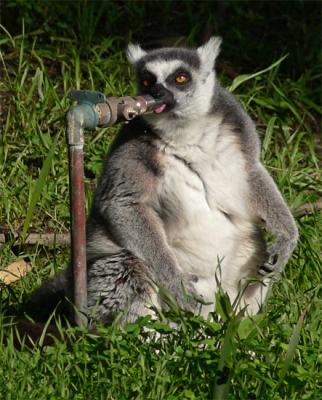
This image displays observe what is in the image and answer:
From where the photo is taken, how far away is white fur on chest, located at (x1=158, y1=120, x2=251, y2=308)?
544 centimetres

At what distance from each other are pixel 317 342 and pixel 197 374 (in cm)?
67

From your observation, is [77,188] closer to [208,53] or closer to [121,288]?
[121,288]

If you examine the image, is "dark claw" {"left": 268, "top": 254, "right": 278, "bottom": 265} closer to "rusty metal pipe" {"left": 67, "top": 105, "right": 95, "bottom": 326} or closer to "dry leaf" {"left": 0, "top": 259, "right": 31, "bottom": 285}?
"rusty metal pipe" {"left": 67, "top": 105, "right": 95, "bottom": 326}

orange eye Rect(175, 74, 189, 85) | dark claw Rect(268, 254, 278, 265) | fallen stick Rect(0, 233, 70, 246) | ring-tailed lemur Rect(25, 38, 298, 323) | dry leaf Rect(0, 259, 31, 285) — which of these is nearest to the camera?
ring-tailed lemur Rect(25, 38, 298, 323)

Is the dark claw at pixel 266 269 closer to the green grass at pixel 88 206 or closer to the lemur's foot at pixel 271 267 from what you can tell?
the lemur's foot at pixel 271 267

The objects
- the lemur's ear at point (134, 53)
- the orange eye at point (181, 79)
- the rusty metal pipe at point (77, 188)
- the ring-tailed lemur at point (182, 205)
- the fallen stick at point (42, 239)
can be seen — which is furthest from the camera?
the fallen stick at point (42, 239)

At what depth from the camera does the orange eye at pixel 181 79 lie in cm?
552

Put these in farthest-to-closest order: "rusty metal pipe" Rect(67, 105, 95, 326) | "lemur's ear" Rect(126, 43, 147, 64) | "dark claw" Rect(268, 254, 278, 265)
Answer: "lemur's ear" Rect(126, 43, 147, 64) → "dark claw" Rect(268, 254, 278, 265) → "rusty metal pipe" Rect(67, 105, 95, 326)

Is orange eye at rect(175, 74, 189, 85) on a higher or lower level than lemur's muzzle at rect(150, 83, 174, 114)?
higher

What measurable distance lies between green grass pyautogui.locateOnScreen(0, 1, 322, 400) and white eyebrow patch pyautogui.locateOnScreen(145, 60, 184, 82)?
657mm

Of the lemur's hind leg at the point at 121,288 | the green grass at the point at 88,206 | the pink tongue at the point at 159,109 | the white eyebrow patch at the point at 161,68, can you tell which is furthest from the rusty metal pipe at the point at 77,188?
the white eyebrow patch at the point at 161,68

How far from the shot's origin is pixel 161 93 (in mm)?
5355

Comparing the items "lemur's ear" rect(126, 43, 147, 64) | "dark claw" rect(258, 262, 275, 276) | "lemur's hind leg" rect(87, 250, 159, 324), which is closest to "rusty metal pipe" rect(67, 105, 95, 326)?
"lemur's hind leg" rect(87, 250, 159, 324)

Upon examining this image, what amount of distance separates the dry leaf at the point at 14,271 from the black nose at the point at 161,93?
147 centimetres
